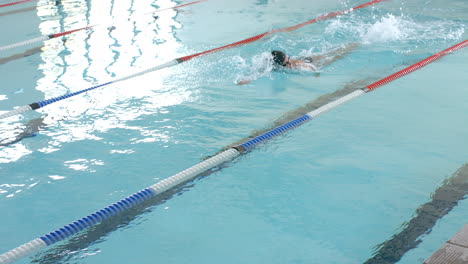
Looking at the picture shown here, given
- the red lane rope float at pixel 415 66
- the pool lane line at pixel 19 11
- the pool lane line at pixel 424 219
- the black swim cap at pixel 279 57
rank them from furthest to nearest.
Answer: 1. the pool lane line at pixel 19 11
2. the black swim cap at pixel 279 57
3. the red lane rope float at pixel 415 66
4. the pool lane line at pixel 424 219

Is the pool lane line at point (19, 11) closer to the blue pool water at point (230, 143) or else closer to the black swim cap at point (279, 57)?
the blue pool water at point (230, 143)

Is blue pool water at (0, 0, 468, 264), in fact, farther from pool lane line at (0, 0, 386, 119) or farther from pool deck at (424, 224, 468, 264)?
pool deck at (424, 224, 468, 264)

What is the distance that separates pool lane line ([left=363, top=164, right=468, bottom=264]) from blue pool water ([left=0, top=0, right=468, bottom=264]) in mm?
29

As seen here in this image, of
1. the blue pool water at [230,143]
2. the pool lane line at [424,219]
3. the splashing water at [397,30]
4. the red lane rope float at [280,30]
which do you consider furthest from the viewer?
the splashing water at [397,30]

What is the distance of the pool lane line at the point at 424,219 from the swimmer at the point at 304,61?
2.19 meters

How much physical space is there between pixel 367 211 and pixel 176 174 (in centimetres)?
103

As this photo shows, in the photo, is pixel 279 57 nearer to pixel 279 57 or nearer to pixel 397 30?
pixel 279 57

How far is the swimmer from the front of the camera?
462cm

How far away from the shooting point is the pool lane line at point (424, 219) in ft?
6.90

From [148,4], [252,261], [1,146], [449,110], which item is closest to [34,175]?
[1,146]

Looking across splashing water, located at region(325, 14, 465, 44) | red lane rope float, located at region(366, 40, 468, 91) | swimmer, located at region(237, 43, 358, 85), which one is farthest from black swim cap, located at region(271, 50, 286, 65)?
splashing water, located at region(325, 14, 465, 44)

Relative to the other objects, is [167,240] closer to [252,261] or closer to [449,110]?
[252,261]

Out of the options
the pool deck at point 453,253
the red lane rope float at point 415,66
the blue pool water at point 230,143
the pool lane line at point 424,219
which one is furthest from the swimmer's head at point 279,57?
the pool deck at point 453,253

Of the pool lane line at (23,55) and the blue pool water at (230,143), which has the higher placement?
the pool lane line at (23,55)
